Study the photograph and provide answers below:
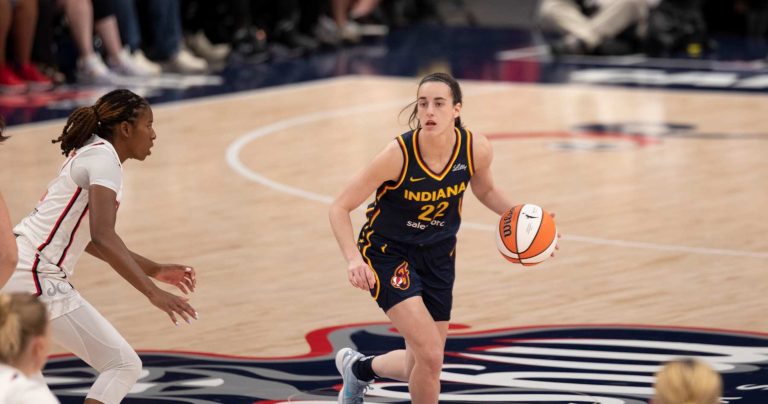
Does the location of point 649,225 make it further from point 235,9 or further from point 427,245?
point 235,9

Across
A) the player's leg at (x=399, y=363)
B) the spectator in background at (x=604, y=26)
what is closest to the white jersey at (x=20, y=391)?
the player's leg at (x=399, y=363)

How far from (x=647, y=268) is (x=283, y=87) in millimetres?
8489

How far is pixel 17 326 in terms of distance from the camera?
157 inches

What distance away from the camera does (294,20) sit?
64.0ft

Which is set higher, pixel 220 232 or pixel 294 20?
pixel 294 20

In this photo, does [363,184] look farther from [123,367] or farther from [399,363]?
[123,367]

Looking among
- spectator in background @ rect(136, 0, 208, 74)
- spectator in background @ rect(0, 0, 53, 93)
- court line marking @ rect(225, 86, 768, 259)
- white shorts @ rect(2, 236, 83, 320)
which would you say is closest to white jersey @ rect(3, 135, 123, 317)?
white shorts @ rect(2, 236, 83, 320)

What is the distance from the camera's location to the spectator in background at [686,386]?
145 inches

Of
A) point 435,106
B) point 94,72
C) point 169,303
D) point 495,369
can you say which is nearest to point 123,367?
point 169,303

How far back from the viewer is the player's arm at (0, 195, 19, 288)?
4914mm

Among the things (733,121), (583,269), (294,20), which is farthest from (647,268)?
(294,20)

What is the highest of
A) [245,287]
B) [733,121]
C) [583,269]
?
[733,121]

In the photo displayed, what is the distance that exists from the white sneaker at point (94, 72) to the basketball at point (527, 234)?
33.8 ft

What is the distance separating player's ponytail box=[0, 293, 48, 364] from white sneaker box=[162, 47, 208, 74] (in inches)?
541
